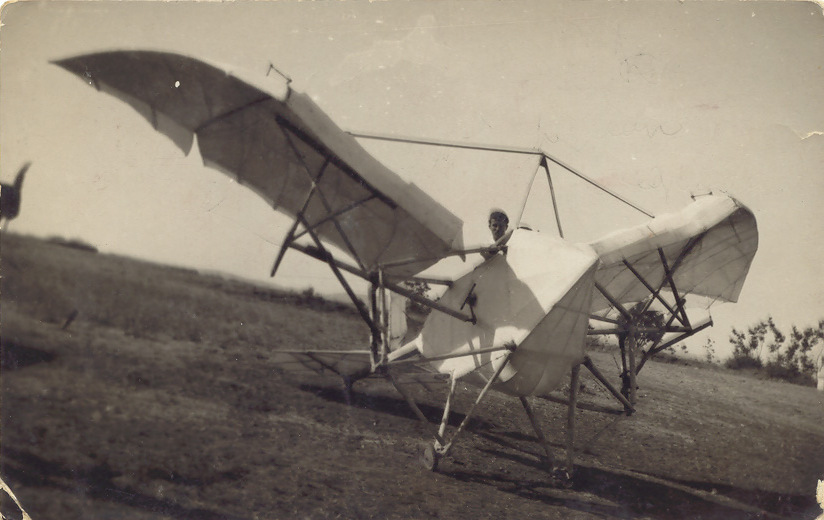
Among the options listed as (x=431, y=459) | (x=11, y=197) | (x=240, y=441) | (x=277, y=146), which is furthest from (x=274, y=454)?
(x=11, y=197)

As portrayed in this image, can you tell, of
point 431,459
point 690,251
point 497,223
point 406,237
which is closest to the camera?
point 431,459

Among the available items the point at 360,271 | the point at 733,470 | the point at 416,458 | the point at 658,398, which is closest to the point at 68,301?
the point at 360,271

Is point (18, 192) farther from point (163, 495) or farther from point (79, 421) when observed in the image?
point (163, 495)

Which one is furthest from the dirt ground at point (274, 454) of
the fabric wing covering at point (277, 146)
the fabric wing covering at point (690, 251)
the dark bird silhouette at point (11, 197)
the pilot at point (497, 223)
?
the pilot at point (497, 223)

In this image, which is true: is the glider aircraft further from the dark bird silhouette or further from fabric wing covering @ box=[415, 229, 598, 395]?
the dark bird silhouette

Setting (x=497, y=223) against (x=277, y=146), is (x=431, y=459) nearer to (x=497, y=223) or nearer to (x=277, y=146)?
(x=497, y=223)
